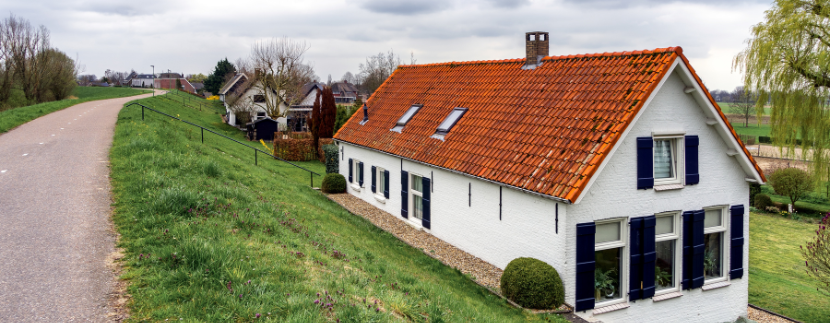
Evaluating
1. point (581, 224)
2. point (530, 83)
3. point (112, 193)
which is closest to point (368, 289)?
point (581, 224)

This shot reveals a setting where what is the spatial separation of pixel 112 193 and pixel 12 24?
187ft

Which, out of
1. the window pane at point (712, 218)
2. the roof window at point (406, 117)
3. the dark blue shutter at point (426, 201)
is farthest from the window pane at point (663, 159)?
the roof window at point (406, 117)

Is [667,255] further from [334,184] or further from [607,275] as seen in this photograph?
[334,184]

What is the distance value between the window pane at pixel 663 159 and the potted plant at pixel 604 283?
2362 millimetres

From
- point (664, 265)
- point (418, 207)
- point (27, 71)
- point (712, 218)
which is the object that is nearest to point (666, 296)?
point (664, 265)

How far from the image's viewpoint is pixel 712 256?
12.3 m

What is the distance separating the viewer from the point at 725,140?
39.7ft

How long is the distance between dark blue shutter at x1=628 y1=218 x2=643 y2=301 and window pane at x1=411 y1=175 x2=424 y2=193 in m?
6.94

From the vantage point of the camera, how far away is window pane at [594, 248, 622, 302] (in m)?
11.0

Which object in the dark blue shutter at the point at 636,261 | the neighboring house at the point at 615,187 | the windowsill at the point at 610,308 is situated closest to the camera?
the neighboring house at the point at 615,187

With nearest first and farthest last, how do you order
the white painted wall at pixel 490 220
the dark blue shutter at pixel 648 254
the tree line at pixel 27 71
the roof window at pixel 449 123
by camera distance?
the white painted wall at pixel 490 220
the dark blue shutter at pixel 648 254
the roof window at pixel 449 123
the tree line at pixel 27 71

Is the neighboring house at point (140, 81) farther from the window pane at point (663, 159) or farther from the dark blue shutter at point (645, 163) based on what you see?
the dark blue shutter at point (645, 163)

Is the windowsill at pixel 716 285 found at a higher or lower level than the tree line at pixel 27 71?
lower

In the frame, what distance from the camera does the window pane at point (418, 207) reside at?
16561 millimetres
